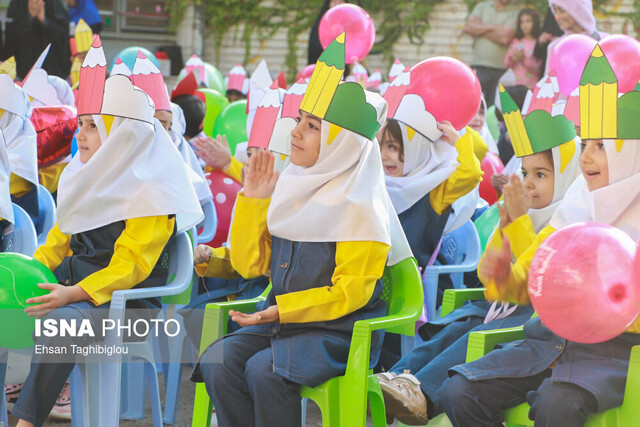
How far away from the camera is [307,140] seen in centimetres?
277

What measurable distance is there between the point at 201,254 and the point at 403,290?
977 millimetres

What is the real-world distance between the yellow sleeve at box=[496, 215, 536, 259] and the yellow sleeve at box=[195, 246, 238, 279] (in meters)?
1.13

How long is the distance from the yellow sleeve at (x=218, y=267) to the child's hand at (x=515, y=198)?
114 cm

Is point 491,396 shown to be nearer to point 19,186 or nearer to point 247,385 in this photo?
point 247,385

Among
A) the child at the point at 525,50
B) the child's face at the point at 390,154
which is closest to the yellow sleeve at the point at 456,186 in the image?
the child's face at the point at 390,154

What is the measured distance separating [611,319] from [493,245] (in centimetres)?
55

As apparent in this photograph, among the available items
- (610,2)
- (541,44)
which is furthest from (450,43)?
(541,44)

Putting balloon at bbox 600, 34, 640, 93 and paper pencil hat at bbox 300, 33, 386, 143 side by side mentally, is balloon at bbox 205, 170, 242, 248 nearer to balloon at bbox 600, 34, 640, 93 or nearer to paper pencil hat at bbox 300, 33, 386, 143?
paper pencil hat at bbox 300, 33, 386, 143

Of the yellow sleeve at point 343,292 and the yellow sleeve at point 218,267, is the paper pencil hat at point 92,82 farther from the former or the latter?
the yellow sleeve at point 343,292

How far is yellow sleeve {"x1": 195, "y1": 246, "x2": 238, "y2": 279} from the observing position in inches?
138

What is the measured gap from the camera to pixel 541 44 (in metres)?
8.05

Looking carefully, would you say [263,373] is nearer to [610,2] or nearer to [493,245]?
[493,245]

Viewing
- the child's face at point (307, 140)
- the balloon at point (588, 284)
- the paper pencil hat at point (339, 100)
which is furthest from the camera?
the child's face at point (307, 140)

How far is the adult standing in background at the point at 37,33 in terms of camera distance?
27.6 ft
